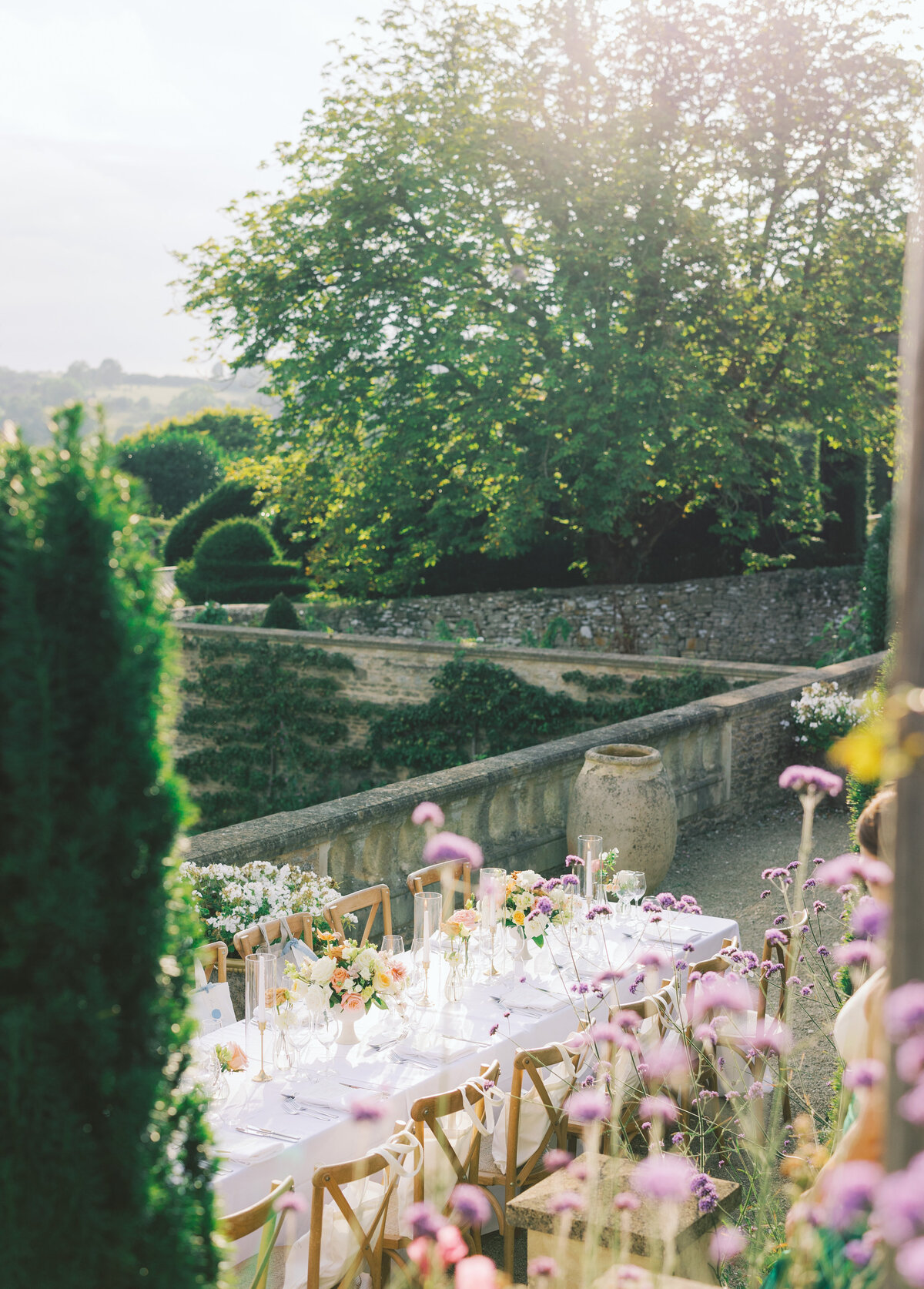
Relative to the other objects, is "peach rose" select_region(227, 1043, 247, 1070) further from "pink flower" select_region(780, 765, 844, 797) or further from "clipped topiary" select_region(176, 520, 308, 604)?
"clipped topiary" select_region(176, 520, 308, 604)

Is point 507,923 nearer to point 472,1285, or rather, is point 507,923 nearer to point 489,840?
point 489,840

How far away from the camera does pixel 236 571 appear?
77.2 feet

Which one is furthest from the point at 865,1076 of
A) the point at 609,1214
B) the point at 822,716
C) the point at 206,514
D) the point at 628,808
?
the point at 206,514

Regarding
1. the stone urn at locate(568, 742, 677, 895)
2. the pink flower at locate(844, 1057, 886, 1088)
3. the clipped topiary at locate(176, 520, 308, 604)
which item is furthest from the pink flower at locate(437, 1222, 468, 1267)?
the clipped topiary at locate(176, 520, 308, 604)

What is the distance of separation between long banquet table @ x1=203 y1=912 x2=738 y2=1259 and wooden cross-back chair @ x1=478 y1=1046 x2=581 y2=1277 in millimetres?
186

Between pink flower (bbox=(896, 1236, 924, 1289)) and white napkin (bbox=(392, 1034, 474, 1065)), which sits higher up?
pink flower (bbox=(896, 1236, 924, 1289))

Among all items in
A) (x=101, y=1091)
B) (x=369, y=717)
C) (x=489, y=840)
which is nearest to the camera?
(x=101, y=1091)

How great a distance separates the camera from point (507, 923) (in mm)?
4562

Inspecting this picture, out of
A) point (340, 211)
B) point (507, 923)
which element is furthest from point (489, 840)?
point (340, 211)

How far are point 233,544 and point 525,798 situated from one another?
17374 millimetres

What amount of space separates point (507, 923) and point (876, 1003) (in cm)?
268

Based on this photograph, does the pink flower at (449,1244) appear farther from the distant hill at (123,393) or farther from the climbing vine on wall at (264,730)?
the climbing vine on wall at (264,730)

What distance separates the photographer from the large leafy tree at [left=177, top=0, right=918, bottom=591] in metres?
16.1

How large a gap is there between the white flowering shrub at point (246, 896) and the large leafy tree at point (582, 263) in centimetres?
1164
